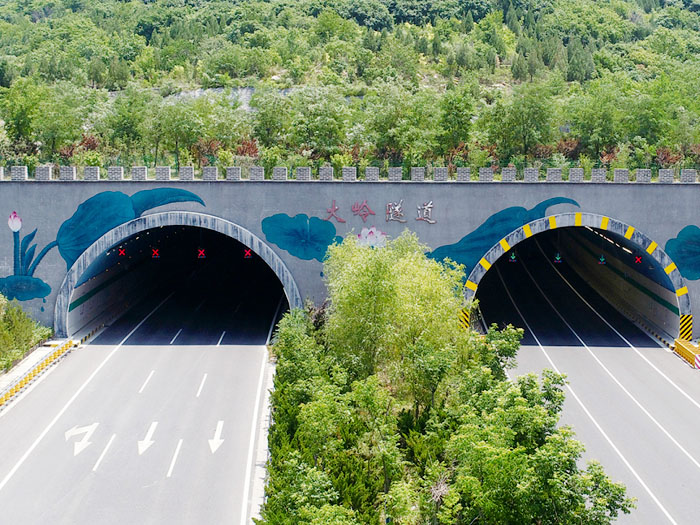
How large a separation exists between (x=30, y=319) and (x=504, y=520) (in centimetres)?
2518

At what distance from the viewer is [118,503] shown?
67.9ft

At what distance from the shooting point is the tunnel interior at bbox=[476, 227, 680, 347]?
3641cm

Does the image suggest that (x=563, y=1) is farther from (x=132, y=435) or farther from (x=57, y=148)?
(x=132, y=435)

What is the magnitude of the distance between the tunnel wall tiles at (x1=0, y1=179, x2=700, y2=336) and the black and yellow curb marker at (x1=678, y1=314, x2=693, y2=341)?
18.5 ft

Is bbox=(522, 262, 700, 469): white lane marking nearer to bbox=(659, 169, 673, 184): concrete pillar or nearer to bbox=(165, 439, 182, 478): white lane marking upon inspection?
bbox=(659, 169, 673, 184): concrete pillar

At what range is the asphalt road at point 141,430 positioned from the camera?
20.7m

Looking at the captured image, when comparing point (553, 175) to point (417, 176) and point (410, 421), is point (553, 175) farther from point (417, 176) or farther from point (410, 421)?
point (410, 421)

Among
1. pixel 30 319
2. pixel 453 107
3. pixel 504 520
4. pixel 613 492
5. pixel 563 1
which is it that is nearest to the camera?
pixel 613 492

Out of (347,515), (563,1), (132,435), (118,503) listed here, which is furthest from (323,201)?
(563,1)

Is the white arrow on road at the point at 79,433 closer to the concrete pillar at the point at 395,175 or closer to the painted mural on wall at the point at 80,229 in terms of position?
the painted mural on wall at the point at 80,229

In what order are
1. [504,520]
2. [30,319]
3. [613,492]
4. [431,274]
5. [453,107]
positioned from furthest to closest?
[453,107]
[30,319]
[431,274]
[504,520]
[613,492]

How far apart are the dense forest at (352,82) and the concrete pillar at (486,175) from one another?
329cm

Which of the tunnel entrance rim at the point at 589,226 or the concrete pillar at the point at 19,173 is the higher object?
the concrete pillar at the point at 19,173

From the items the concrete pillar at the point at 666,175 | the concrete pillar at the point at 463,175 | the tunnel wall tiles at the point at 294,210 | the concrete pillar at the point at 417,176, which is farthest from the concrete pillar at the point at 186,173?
the concrete pillar at the point at 666,175
